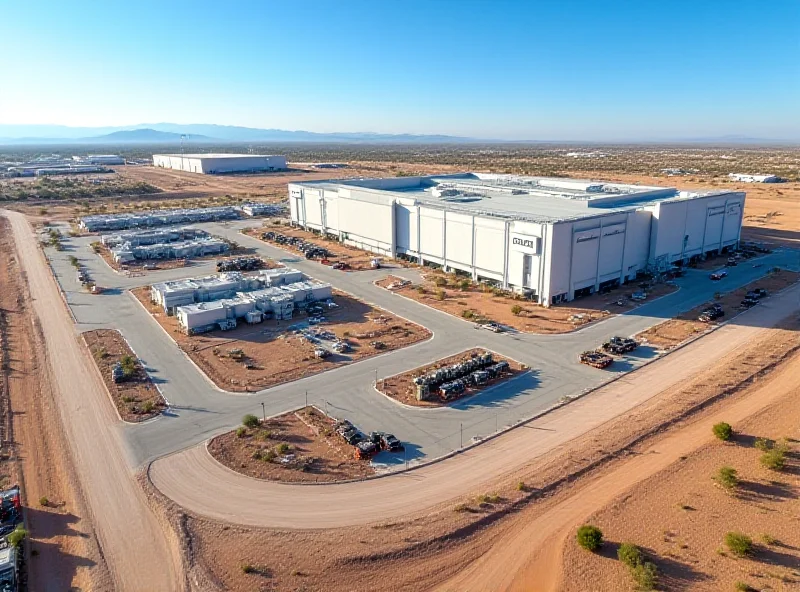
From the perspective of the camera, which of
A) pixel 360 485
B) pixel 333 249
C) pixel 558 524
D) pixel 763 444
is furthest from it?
pixel 333 249

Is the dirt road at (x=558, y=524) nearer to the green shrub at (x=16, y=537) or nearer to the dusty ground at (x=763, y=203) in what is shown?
the green shrub at (x=16, y=537)

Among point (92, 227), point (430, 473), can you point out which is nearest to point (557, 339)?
point (430, 473)

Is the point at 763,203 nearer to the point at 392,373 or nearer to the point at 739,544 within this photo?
the point at 392,373

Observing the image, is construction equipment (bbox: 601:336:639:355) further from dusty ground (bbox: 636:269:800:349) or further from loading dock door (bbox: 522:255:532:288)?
loading dock door (bbox: 522:255:532:288)

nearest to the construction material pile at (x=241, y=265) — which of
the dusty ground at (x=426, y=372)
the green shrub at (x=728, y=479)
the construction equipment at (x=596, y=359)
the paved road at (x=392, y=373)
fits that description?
the paved road at (x=392, y=373)

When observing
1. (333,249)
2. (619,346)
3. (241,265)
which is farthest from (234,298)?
(619,346)

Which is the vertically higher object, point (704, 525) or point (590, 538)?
point (590, 538)
